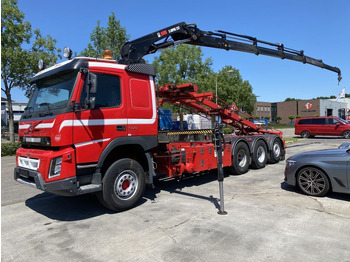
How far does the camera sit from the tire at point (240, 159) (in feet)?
28.5

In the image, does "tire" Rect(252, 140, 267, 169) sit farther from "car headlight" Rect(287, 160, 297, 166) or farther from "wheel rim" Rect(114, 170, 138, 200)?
"wheel rim" Rect(114, 170, 138, 200)

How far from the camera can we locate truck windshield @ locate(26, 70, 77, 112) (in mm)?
4953

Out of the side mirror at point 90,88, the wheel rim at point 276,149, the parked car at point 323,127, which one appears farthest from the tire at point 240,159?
the parked car at point 323,127

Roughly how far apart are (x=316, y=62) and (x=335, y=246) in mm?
11252

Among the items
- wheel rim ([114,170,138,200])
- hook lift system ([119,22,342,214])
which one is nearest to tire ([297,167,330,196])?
hook lift system ([119,22,342,214])

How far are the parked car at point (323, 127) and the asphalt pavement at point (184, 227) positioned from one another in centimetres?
1969

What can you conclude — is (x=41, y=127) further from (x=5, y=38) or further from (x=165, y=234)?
(x=5, y=38)

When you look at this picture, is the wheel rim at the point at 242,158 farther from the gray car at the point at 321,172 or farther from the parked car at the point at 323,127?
the parked car at the point at 323,127

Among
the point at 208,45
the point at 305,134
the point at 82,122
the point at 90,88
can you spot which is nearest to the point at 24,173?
the point at 82,122

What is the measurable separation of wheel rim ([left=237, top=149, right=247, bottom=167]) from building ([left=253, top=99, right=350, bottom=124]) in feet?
179

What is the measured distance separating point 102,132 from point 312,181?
4755 millimetres

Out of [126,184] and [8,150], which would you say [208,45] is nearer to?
[126,184]

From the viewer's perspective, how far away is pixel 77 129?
15.6 ft

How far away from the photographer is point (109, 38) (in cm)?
1845
